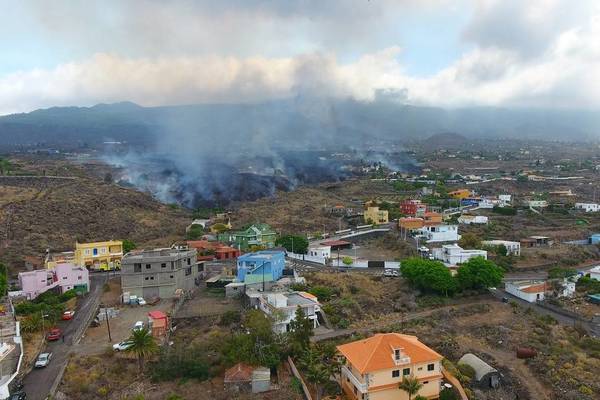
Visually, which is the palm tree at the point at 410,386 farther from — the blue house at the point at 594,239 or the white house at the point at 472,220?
the white house at the point at 472,220

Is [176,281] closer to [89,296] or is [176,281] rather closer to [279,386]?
[89,296]

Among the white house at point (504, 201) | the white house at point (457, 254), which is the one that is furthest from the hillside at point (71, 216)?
the white house at point (504, 201)

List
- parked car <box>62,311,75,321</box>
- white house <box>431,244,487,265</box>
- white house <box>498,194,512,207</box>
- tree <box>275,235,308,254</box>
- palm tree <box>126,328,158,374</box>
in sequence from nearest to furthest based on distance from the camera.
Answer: palm tree <box>126,328,158,374</box> → parked car <box>62,311,75,321</box> → white house <box>431,244,487,265</box> → tree <box>275,235,308,254</box> → white house <box>498,194,512,207</box>

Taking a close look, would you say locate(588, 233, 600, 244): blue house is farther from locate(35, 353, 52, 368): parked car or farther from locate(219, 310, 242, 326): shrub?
locate(35, 353, 52, 368): parked car

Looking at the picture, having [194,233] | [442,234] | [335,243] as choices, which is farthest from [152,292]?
[442,234]

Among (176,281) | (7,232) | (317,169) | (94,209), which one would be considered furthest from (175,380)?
(317,169)

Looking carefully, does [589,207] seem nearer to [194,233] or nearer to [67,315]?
[194,233]

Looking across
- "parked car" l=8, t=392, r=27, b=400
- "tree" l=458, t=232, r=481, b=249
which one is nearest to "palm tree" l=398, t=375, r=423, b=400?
"parked car" l=8, t=392, r=27, b=400
